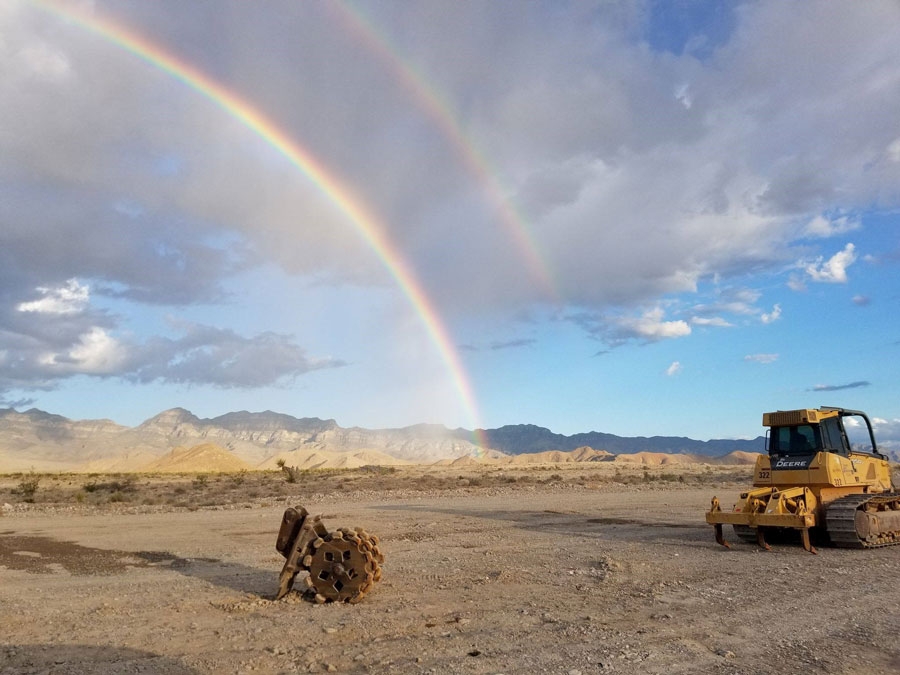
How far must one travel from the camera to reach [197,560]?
598 inches

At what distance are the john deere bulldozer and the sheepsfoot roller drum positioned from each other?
8.78 metres

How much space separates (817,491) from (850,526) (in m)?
1.26

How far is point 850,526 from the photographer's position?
578 inches

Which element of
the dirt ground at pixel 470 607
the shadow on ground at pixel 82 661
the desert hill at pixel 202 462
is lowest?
the shadow on ground at pixel 82 661

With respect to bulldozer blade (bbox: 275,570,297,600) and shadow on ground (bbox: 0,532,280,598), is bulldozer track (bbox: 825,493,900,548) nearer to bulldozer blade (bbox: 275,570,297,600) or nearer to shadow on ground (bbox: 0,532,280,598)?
bulldozer blade (bbox: 275,570,297,600)

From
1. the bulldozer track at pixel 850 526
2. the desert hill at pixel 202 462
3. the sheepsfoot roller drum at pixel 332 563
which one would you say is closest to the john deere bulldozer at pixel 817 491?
the bulldozer track at pixel 850 526

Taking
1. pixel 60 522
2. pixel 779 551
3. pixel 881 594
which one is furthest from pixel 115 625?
pixel 60 522

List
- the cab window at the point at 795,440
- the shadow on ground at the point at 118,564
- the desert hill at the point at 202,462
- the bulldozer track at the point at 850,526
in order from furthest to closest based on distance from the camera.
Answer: the desert hill at the point at 202,462
the cab window at the point at 795,440
the bulldozer track at the point at 850,526
the shadow on ground at the point at 118,564

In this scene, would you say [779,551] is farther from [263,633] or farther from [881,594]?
[263,633]

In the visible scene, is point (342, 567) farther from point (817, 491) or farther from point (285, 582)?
point (817, 491)

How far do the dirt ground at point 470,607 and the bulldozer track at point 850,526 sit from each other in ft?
1.29

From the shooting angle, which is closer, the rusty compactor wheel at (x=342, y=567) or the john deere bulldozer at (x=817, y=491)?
the rusty compactor wheel at (x=342, y=567)

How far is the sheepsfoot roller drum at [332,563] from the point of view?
10.4 meters

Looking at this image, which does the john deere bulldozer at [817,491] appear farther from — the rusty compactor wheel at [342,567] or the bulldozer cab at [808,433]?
the rusty compactor wheel at [342,567]
